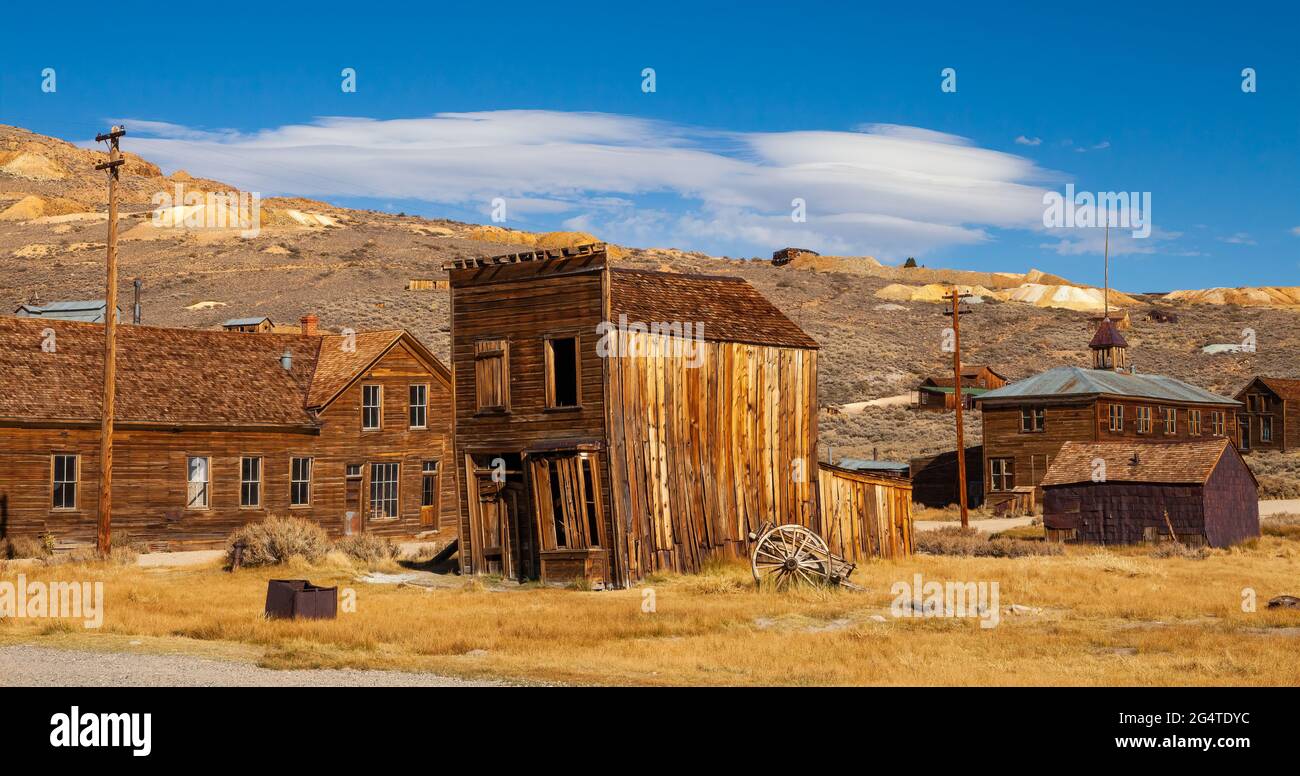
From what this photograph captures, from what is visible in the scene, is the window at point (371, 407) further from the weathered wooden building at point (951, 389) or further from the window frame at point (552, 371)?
the weathered wooden building at point (951, 389)

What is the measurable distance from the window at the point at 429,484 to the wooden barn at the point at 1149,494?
16542 millimetres

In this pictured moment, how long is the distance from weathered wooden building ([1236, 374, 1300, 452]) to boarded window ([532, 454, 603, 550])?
154ft

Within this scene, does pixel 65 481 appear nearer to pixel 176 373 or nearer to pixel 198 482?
pixel 198 482

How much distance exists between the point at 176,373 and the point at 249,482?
3.37m

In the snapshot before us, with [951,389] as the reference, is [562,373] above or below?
below

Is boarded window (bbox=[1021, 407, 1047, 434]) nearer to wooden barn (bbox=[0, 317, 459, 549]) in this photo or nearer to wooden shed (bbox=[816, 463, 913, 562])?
wooden shed (bbox=[816, 463, 913, 562])

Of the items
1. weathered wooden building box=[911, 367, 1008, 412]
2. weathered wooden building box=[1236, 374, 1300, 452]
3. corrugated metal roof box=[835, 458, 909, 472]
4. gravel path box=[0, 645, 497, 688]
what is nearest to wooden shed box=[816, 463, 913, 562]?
gravel path box=[0, 645, 497, 688]

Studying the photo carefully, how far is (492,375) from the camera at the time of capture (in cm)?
2655

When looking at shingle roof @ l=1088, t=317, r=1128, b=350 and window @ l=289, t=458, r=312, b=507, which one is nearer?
A: window @ l=289, t=458, r=312, b=507

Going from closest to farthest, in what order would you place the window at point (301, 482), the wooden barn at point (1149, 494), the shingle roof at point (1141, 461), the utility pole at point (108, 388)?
the utility pole at point (108, 388), the wooden barn at point (1149, 494), the shingle roof at point (1141, 461), the window at point (301, 482)

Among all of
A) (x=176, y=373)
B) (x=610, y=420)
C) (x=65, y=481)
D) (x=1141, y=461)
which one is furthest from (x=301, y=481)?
(x=1141, y=461)

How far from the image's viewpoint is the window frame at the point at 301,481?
35.5 m

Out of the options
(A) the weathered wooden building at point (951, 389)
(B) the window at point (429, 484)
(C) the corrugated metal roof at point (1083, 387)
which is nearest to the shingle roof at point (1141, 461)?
(C) the corrugated metal roof at point (1083, 387)

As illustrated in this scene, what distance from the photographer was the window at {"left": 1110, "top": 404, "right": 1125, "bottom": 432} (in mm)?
49062
